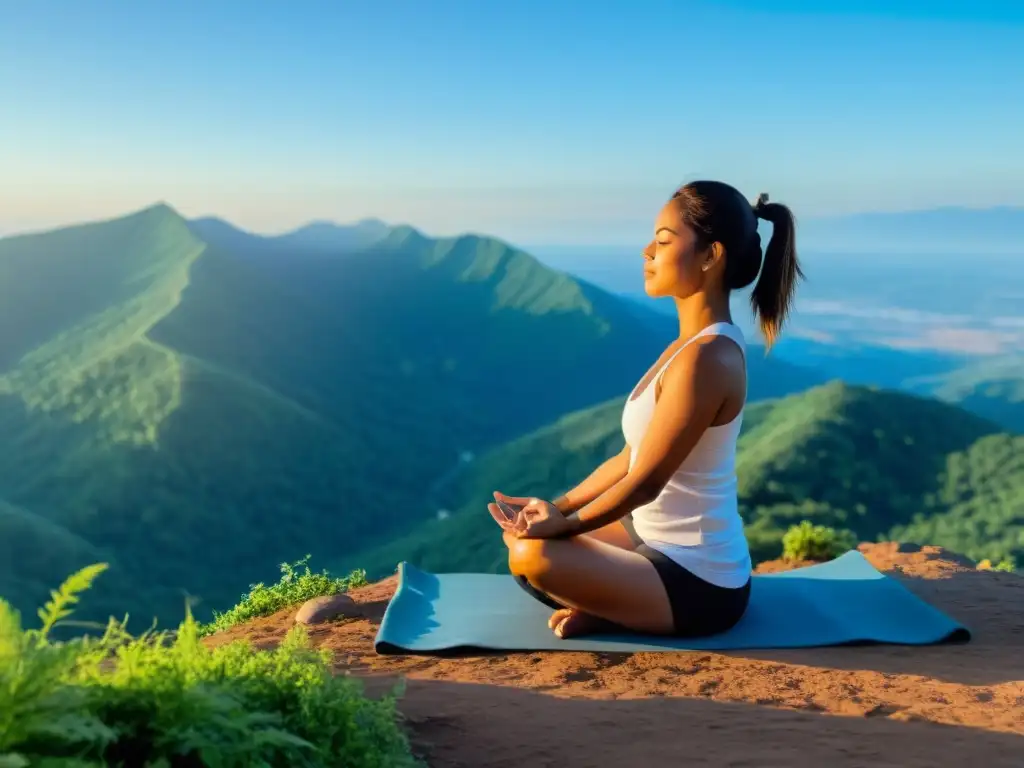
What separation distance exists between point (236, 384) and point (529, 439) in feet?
53.9

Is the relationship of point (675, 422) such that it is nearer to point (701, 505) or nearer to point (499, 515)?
point (701, 505)

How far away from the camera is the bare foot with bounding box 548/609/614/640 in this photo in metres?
4.11

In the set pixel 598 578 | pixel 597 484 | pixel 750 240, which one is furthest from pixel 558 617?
pixel 750 240

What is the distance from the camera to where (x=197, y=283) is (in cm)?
7062

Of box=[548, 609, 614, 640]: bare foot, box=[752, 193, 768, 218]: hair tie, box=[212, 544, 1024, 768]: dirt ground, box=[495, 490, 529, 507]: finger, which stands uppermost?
box=[752, 193, 768, 218]: hair tie

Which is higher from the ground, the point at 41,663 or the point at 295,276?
the point at 295,276

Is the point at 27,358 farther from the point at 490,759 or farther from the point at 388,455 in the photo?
the point at 490,759

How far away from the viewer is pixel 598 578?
153 inches

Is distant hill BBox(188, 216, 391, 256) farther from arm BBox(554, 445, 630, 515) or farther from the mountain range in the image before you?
arm BBox(554, 445, 630, 515)

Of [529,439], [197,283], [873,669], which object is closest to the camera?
[873,669]

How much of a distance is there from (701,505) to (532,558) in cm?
75

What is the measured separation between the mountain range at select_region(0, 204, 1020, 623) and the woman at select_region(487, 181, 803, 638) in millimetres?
1634

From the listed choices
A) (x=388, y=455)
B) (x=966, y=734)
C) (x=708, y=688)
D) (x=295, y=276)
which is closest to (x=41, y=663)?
(x=708, y=688)

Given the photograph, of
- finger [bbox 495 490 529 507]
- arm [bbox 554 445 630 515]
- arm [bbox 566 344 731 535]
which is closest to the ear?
arm [bbox 566 344 731 535]
